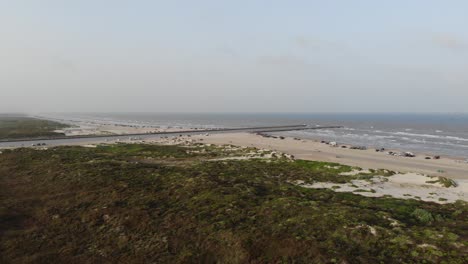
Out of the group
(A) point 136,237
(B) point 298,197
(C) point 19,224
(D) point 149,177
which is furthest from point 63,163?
(B) point 298,197

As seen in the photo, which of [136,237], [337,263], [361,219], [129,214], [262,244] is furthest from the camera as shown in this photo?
[129,214]

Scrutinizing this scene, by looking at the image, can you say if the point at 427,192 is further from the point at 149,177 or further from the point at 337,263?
the point at 149,177

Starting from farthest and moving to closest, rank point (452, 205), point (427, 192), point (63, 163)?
point (63, 163), point (427, 192), point (452, 205)

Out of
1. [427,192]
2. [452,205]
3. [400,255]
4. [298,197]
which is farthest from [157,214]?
[427,192]

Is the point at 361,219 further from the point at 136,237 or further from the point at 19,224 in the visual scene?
the point at 19,224

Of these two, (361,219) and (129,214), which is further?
(129,214)

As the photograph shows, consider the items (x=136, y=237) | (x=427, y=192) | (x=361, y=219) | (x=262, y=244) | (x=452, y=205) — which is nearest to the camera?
(x=262, y=244)
